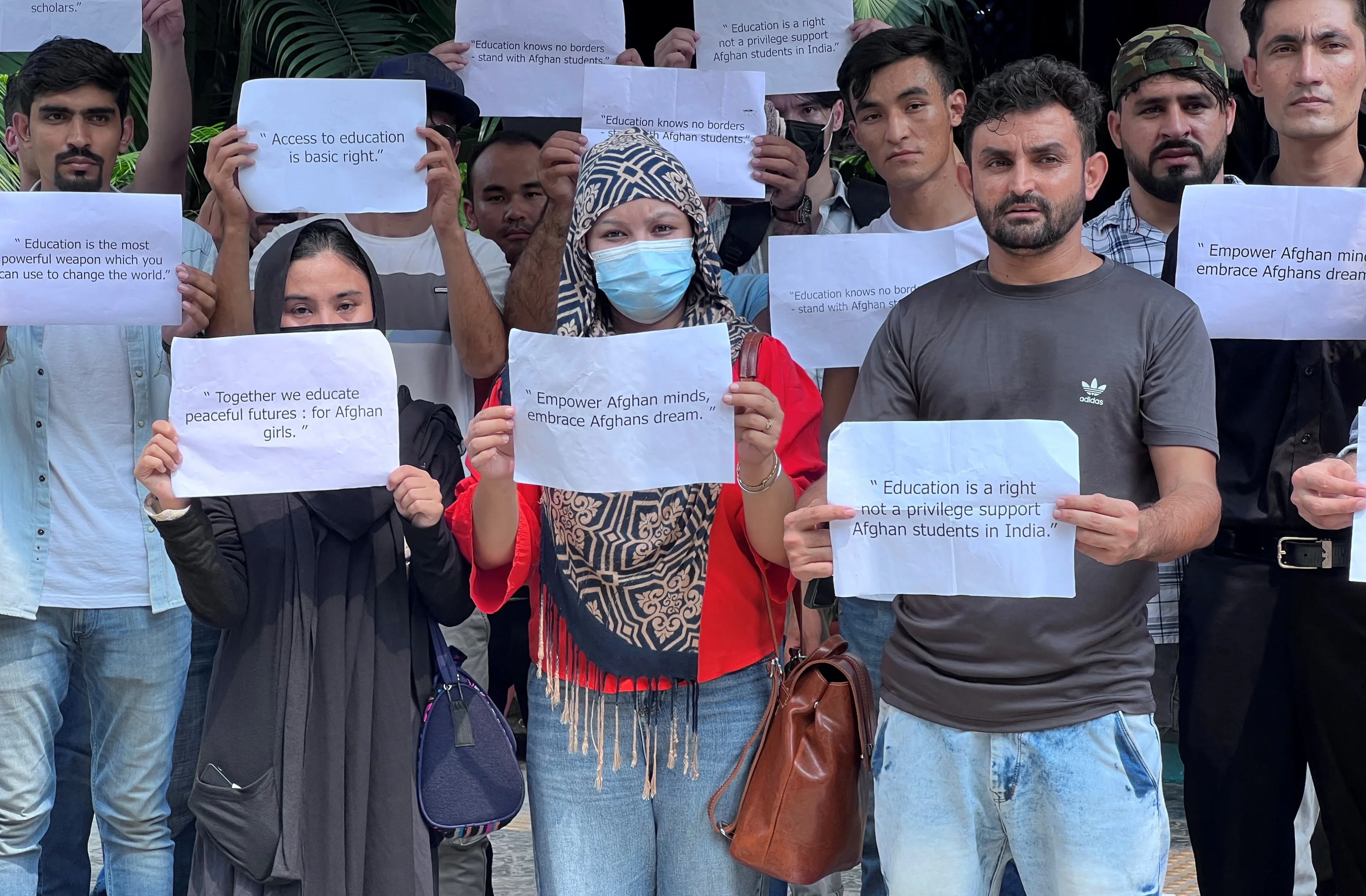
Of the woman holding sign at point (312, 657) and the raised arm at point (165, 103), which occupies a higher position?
the raised arm at point (165, 103)

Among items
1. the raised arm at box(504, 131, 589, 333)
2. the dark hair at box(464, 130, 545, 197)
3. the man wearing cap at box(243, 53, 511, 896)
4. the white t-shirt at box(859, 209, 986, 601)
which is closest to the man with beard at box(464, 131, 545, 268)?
the dark hair at box(464, 130, 545, 197)

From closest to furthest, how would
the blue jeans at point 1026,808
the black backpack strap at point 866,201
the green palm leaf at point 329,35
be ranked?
the blue jeans at point 1026,808, the black backpack strap at point 866,201, the green palm leaf at point 329,35

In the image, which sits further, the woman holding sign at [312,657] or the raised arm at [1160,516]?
the woman holding sign at [312,657]

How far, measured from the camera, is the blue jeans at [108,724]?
3826 millimetres

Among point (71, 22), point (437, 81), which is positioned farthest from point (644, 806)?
point (71, 22)

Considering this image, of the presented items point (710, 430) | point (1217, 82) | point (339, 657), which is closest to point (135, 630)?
point (339, 657)

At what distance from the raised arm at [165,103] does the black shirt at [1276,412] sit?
2908 mm

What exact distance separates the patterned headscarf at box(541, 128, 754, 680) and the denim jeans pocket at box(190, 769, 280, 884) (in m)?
0.73

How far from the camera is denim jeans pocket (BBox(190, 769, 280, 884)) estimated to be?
3094 mm

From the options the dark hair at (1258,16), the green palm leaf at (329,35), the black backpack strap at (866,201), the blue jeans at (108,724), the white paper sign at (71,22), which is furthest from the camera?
the green palm leaf at (329,35)

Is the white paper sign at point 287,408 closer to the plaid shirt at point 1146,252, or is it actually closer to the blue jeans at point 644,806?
the blue jeans at point 644,806

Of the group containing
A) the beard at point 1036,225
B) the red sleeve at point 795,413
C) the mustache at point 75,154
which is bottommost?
the red sleeve at point 795,413

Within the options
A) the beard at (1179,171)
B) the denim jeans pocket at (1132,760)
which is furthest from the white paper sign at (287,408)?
the beard at (1179,171)

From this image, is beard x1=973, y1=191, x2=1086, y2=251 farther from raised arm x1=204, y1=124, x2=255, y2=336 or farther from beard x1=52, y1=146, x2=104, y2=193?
beard x1=52, y1=146, x2=104, y2=193
